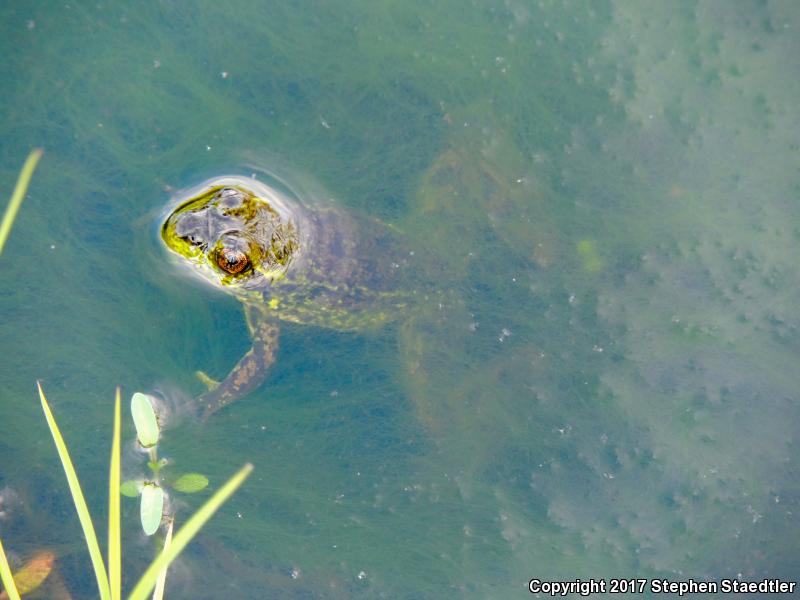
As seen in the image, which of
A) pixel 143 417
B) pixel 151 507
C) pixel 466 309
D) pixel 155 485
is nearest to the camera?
pixel 143 417

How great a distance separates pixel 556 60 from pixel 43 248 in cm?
311

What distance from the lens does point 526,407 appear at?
3637 mm

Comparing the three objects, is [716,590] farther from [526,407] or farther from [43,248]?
[43,248]

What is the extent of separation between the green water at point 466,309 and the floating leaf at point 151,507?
219mm

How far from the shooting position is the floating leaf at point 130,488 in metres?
3.51

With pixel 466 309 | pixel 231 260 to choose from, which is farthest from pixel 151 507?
pixel 466 309

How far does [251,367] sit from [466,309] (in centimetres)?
129

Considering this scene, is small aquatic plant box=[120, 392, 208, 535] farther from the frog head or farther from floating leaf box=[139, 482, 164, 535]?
the frog head

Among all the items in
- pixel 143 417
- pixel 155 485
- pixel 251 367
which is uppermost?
pixel 251 367

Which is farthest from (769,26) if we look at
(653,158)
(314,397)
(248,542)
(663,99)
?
(248,542)

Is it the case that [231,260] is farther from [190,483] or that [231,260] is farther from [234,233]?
[190,483]

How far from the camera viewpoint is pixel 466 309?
11.9 feet

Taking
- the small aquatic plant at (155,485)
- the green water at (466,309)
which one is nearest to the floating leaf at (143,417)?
the small aquatic plant at (155,485)

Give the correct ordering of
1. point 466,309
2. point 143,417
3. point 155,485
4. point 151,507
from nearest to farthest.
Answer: point 143,417, point 151,507, point 155,485, point 466,309
